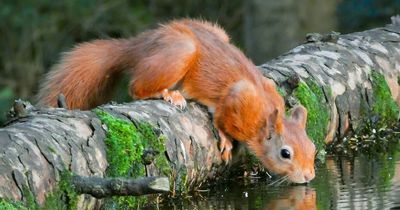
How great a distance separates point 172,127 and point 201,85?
70 centimetres

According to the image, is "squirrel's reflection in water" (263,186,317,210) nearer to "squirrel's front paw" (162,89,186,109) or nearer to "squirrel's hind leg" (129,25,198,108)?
"squirrel's front paw" (162,89,186,109)

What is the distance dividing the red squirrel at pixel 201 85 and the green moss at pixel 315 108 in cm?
24

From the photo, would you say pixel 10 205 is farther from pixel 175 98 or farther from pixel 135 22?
pixel 135 22

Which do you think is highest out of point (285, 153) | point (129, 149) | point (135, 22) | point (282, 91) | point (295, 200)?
point (135, 22)

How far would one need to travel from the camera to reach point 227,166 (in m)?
4.61

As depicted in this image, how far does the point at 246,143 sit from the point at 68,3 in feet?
23.1

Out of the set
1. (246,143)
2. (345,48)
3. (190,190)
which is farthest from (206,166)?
(345,48)

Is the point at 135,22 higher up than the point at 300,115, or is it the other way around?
the point at 135,22

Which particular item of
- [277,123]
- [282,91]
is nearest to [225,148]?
[277,123]

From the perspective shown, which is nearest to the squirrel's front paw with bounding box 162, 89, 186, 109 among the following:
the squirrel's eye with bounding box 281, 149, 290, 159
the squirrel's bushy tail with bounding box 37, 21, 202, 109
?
the squirrel's bushy tail with bounding box 37, 21, 202, 109

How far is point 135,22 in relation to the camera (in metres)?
11.7

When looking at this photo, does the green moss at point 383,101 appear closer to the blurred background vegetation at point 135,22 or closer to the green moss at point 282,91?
the green moss at point 282,91

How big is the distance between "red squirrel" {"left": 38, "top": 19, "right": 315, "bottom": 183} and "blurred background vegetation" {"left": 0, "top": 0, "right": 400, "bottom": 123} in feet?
15.2

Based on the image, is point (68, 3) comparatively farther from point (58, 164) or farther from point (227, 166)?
point (58, 164)
